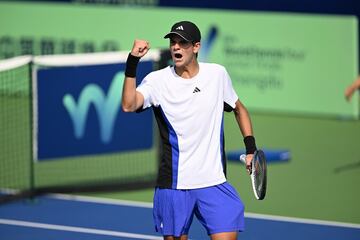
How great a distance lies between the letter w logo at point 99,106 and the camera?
13.3 m

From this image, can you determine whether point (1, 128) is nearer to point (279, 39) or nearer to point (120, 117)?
point (120, 117)

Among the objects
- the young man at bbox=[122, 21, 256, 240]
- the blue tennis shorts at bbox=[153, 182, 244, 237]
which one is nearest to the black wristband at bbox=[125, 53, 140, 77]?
the young man at bbox=[122, 21, 256, 240]

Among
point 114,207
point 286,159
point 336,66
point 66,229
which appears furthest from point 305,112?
point 66,229

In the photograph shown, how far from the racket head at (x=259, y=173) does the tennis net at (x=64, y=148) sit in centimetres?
535

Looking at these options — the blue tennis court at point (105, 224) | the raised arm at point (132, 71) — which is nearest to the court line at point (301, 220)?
the blue tennis court at point (105, 224)

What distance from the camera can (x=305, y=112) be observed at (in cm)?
1789

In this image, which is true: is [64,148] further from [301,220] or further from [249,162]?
[249,162]

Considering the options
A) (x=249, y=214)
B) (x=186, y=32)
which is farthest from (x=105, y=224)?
(x=186, y=32)

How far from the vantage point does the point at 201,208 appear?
7.95m

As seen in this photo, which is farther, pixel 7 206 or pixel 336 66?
pixel 336 66

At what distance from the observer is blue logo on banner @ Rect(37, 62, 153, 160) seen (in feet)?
42.6

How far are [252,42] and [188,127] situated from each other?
34.1 ft

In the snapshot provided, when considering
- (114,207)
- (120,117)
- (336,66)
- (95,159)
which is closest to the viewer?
(114,207)

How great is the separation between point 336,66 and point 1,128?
5.88 meters
